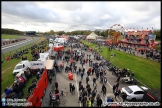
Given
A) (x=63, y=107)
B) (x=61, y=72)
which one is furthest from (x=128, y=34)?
(x=63, y=107)

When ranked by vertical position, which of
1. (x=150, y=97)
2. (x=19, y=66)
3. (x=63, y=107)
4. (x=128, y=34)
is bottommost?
(x=63, y=107)

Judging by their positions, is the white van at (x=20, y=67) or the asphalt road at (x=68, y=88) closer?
the asphalt road at (x=68, y=88)

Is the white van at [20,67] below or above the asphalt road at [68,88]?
above

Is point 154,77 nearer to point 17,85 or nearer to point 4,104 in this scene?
point 17,85

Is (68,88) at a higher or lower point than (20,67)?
lower

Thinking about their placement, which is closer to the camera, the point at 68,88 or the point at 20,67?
the point at 68,88

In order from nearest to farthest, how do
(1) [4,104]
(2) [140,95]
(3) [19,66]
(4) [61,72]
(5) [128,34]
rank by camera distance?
(1) [4,104], (2) [140,95], (3) [19,66], (4) [61,72], (5) [128,34]

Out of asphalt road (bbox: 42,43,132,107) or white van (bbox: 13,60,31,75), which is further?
white van (bbox: 13,60,31,75)

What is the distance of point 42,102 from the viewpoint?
524 inches

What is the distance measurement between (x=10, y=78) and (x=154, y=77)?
21.3 metres

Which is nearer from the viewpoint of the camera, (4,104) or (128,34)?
(4,104)

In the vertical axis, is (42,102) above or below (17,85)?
below

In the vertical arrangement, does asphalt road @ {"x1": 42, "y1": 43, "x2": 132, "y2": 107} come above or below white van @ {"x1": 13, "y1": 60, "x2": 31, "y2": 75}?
below

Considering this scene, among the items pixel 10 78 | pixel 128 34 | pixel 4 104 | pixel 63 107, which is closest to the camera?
pixel 4 104
